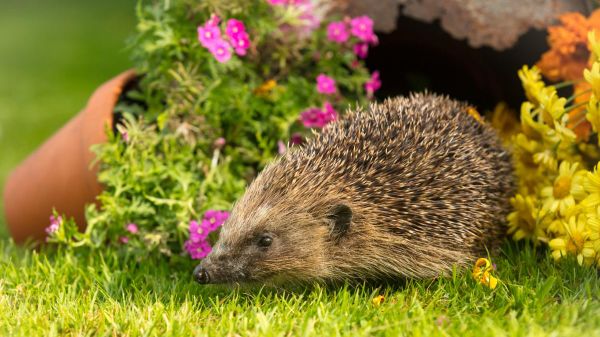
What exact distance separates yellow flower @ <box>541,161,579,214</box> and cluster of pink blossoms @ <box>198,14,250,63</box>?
6.82 ft

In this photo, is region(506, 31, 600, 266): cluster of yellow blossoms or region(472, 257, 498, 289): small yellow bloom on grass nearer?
region(472, 257, 498, 289): small yellow bloom on grass

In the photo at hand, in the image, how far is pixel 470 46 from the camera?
17.0 ft

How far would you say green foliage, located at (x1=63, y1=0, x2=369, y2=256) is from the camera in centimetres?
459

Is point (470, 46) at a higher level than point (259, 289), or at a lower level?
higher

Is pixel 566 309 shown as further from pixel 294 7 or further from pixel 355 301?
pixel 294 7

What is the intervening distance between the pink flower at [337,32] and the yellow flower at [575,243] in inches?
81.0

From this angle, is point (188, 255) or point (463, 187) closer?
point (463, 187)

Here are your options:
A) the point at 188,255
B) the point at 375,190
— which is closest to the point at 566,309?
the point at 375,190

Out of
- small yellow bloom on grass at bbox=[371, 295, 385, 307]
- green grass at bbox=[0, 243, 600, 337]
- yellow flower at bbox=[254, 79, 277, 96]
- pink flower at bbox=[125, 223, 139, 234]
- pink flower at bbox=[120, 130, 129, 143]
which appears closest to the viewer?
green grass at bbox=[0, 243, 600, 337]

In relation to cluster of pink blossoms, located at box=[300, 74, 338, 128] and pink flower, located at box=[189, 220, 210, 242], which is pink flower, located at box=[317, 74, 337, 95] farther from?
pink flower, located at box=[189, 220, 210, 242]

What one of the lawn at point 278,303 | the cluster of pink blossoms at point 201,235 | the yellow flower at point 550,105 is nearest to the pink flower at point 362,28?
the yellow flower at point 550,105

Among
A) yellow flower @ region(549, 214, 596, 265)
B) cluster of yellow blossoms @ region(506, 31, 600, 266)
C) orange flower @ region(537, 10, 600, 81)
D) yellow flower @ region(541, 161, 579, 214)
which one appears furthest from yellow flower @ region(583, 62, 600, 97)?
orange flower @ region(537, 10, 600, 81)

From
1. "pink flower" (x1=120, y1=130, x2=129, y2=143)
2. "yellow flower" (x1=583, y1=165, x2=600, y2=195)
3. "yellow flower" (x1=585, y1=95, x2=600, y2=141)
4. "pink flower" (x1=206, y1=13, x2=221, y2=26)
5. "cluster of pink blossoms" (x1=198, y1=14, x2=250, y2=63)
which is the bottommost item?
"yellow flower" (x1=583, y1=165, x2=600, y2=195)

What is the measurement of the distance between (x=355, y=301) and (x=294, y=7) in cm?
240
